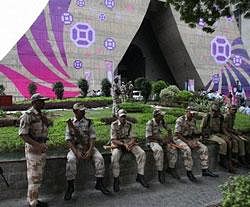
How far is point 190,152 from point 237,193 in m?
4.34

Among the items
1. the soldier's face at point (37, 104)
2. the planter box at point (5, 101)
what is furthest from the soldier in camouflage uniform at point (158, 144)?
the planter box at point (5, 101)

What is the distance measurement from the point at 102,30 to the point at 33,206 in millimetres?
23991

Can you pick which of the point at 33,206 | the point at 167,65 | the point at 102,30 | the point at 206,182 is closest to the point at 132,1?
the point at 102,30

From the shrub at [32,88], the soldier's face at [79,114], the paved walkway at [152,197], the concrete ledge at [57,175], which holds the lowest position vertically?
the paved walkway at [152,197]

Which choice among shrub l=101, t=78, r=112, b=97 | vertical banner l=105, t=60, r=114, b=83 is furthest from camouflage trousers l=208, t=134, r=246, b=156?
vertical banner l=105, t=60, r=114, b=83

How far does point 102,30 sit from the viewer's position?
2905 centimetres

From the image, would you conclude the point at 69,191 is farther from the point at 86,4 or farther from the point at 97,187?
the point at 86,4

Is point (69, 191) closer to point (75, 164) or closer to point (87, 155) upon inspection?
point (75, 164)

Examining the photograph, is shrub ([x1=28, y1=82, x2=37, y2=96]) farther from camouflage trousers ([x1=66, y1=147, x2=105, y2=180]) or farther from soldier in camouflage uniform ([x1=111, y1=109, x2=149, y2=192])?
camouflage trousers ([x1=66, y1=147, x2=105, y2=180])

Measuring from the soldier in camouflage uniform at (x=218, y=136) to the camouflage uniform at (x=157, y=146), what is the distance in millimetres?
1435

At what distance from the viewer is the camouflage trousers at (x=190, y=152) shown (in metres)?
8.30

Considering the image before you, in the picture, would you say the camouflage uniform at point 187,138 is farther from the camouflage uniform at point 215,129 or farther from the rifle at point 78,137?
the rifle at point 78,137

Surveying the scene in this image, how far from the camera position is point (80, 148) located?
6.93 meters

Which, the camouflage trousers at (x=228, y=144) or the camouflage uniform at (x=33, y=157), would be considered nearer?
the camouflage uniform at (x=33, y=157)
